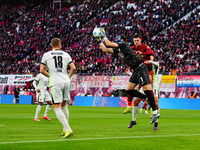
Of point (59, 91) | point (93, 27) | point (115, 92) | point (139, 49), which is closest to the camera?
point (59, 91)

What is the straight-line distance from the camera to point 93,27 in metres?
54.8

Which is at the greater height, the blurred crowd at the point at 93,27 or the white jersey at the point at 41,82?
the blurred crowd at the point at 93,27

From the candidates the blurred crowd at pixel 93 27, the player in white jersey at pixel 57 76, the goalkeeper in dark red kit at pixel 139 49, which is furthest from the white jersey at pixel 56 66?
the blurred crowd at pixel 93 27

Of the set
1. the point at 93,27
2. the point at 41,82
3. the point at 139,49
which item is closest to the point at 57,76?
the point at 139,49

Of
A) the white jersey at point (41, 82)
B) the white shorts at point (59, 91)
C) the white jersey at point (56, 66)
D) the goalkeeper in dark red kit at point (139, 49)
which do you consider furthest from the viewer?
the white jersey at point (41, 82)

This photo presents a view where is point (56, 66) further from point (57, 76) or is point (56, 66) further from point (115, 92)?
point (115, 92)

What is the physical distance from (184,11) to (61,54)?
39.6 metres

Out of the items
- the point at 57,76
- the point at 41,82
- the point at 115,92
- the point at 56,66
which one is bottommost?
the point at 115,92

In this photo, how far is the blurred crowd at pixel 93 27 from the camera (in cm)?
4125

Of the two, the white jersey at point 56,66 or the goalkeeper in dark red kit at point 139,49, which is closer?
the white jersey at point 56,66

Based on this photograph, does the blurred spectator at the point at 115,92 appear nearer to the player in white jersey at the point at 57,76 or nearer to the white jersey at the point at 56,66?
the player in white jersey at the point at 57,76

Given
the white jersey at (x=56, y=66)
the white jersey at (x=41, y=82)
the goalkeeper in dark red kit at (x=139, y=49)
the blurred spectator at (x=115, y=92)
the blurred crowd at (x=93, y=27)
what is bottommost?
the blurred spectator at (x=115, y=92)

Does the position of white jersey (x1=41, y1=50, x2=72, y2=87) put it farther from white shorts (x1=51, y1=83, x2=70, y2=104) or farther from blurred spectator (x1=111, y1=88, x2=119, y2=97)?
blurred spectator (x1=111, y1=88, x2=119, y2=97)

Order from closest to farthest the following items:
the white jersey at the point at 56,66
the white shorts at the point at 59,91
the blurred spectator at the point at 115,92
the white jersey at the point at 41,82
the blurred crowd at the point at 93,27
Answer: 1. the white shorts at the point at 59,91
2. the white jersey at the point at 56,66
3. the white jersey at the point at 41,82
4. the blurred spectator at the point at 115,92
5. the blurred crowd at the point at 93,27
